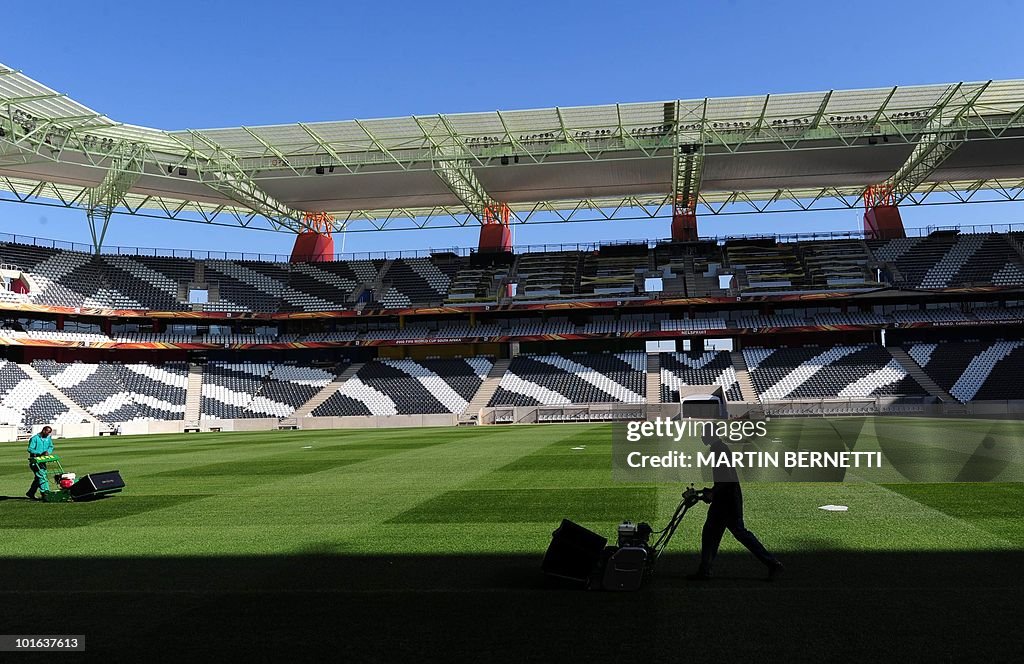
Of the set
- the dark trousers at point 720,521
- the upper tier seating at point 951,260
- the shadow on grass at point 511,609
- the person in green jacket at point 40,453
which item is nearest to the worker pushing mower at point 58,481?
the person in green jacket at point 40,453

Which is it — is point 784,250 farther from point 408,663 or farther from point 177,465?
point 408,663

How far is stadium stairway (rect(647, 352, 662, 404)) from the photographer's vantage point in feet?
168

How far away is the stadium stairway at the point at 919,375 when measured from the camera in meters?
47.1

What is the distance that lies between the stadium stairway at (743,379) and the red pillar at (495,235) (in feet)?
71.6

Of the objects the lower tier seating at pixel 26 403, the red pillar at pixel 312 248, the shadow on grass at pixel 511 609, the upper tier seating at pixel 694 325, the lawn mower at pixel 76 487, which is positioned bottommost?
the shadow on grass at pixel 511 609

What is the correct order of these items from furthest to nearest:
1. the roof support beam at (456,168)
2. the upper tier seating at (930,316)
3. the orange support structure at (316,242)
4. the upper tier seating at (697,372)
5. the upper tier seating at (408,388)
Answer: the orange support structure at (316,242) < the upper tier seating at (930,316) < the upper tier seating at (408,388) < the upper tier seating at (697,372) < the roof support beam at (456,168)

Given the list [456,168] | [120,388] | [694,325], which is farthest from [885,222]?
[120,388]

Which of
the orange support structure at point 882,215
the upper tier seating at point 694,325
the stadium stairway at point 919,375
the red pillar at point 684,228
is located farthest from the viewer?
the red pillar at point 684,228

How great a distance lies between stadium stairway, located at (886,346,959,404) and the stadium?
0.79 ft

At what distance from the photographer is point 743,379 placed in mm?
52656

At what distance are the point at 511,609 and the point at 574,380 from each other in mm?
48233

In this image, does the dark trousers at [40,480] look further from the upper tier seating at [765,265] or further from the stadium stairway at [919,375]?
the upper tier seating at [765,265]


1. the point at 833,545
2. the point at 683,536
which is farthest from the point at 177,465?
the point at 833,545

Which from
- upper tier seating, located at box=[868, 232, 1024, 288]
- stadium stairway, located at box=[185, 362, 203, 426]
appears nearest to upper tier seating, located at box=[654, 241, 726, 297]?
upper tier seating, located at box=[868, 232, 1024, 288]
